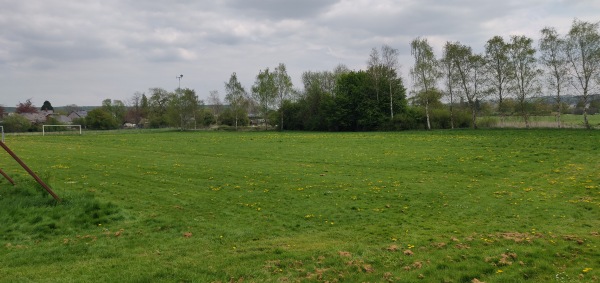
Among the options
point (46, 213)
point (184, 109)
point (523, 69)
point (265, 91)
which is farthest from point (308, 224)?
point (184, 109)

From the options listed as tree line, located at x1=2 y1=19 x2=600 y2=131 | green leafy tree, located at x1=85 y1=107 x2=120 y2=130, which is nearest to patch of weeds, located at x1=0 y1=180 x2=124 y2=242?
tree line, located at x1=2 y1=19 x2=600 y2=131

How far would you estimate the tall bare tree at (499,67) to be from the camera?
209 feet

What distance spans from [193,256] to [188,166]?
18811 millimetres

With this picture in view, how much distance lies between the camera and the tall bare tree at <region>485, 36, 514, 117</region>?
6381 cm

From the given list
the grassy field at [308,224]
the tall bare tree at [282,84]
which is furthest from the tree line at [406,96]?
the grassy field at [308,224]

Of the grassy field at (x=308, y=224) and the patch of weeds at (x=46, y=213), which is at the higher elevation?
the patch of weeds at (x=46, y=213)

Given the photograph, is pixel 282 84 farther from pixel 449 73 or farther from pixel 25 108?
pixel 25 108

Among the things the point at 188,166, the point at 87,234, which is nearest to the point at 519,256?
the point at 87,234

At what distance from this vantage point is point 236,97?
4503 inches

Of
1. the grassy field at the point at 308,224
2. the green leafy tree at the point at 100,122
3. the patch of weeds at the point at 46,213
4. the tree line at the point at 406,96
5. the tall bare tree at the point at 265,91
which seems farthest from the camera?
the green leafy tree at the point at 100,122

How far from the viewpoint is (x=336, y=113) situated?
9081 cm

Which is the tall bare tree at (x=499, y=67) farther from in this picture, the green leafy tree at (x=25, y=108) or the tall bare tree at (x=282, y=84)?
the green leafy tree at (x=25, y=108)

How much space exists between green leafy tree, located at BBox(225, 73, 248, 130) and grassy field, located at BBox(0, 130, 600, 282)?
88.2 m

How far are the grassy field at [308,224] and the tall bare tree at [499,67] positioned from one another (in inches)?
1672
